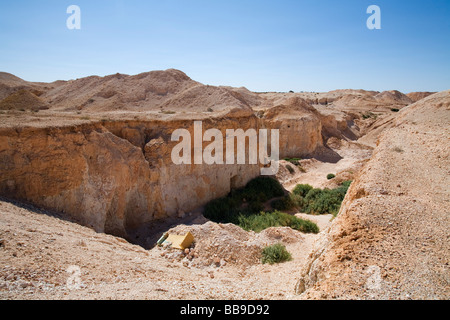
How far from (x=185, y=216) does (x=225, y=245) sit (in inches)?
154

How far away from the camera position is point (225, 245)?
344 inches

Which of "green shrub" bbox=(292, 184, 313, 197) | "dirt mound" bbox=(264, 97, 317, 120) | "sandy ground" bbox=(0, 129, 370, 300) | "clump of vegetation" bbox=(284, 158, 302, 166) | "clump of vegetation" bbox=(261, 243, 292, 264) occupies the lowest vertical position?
"clump of vegetation" bbox=(261, 243, 292, 264)

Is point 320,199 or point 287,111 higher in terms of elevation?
point 287,111

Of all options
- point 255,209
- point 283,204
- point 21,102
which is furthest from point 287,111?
point 21,102

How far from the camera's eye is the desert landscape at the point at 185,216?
389cm

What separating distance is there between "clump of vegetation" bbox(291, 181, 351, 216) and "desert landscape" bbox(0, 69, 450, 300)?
13.9 inches

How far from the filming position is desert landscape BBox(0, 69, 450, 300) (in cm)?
389

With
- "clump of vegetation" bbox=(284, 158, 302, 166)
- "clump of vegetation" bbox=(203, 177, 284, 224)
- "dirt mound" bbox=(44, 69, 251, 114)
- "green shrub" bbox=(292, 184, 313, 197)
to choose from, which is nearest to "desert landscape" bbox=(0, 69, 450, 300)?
"clump of vegetation" bbox=(203, 177, 284, 224)

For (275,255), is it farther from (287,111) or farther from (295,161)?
(287,111)

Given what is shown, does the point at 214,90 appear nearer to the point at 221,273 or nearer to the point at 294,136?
the point at 294,136

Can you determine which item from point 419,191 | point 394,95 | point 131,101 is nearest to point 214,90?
point 131,101

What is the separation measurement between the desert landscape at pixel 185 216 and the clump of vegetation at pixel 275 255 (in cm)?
19

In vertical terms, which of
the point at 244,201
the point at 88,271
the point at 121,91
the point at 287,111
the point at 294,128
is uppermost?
the point at 121,91

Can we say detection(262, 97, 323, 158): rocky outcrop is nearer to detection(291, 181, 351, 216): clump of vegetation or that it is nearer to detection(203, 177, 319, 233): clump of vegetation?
detection(291, 181, 351, 216): clump of vegetation
